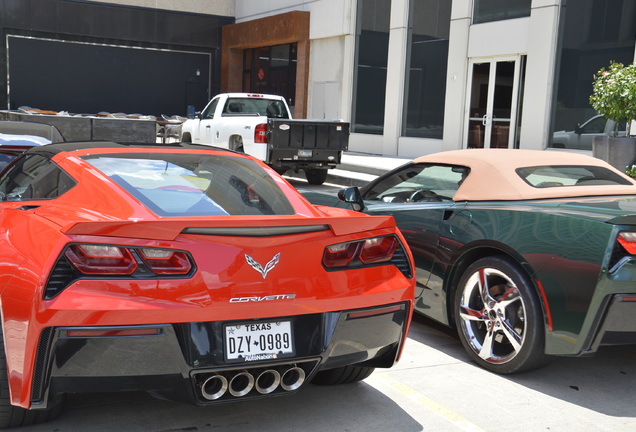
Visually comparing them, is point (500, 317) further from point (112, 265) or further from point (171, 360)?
point (112, 265)

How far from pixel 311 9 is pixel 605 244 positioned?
942 inches

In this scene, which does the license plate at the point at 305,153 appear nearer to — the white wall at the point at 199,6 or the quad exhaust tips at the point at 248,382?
the quad exhaust tips at the point at 248,382

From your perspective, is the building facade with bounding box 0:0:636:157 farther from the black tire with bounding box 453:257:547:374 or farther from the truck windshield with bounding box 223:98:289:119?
the black tire with bounding box 453:257:547:374

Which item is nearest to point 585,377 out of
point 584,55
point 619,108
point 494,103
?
point 619,108

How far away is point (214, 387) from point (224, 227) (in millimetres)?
720

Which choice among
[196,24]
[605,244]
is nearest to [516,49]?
[605,244]

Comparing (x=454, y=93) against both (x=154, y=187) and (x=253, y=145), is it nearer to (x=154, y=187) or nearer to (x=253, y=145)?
(x=253, y=145)

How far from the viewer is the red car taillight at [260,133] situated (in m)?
15.0

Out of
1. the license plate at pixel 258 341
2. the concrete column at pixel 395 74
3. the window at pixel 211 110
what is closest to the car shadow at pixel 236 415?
the license plate at pixel 258 341

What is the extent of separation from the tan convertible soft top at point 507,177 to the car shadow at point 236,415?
1720mm

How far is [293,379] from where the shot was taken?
342 cm

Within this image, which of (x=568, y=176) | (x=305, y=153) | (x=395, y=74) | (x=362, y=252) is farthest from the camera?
(x=395, y=74)

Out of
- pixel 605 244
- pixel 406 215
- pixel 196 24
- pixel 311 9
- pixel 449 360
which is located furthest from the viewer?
pixel 196 24

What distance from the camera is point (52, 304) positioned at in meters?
2.97
